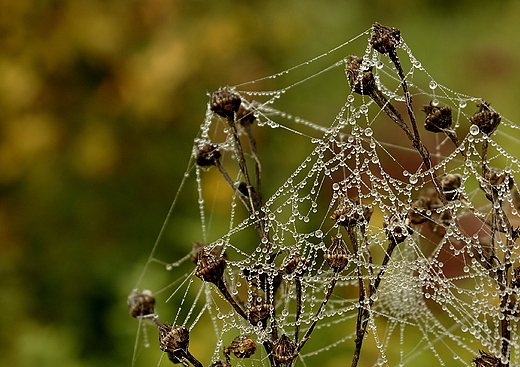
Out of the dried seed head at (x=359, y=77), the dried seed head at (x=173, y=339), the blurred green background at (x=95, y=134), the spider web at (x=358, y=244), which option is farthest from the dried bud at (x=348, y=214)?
the blurred green background at (x=95, y=134)

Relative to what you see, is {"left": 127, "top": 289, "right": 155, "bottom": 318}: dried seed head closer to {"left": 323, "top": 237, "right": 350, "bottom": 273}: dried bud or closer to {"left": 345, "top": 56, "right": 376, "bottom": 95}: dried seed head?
{"left": 323, "top": 237, "right": 350, "bottom": 273}: dried bud

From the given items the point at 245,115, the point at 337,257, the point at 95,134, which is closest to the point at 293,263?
the point at 337,257

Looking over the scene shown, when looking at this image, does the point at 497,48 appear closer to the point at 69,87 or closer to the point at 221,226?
the point at 221,226

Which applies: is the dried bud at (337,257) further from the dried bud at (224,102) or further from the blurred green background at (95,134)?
the blurred green background at (95,134)

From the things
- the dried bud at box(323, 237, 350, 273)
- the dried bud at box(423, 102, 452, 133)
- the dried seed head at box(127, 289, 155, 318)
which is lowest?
the dried bud at box(323, 237, 350, 273)

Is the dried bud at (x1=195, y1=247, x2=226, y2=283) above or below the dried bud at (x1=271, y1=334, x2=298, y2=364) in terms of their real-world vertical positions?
above

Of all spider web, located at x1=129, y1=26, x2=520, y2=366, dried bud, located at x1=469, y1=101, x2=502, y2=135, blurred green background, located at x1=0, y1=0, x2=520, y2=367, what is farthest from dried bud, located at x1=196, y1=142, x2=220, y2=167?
blurred green background, located at x1=0, y1=0, x2=520, y2=367
